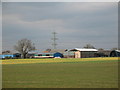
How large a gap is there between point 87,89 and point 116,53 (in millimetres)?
125682

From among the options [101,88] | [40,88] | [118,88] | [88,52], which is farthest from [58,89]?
[88,52]

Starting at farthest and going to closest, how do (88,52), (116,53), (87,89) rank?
(88,52)
(116,53)
(87,89)

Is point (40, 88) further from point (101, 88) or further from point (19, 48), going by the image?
point (19, 48)

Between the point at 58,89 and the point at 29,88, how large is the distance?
1522mm

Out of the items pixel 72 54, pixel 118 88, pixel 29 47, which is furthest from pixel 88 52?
pixel 118 88

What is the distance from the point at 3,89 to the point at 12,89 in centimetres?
44

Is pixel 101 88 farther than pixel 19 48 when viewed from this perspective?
No

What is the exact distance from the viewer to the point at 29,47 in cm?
14212

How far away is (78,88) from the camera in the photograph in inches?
490

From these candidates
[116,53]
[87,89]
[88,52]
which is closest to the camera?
[87,89]

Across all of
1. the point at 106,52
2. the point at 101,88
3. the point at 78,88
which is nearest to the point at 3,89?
the point at 78,88

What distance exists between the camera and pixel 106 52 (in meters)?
155

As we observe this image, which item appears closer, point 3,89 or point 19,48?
point 3,89

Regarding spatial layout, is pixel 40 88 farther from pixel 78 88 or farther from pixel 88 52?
pixel 88 52
